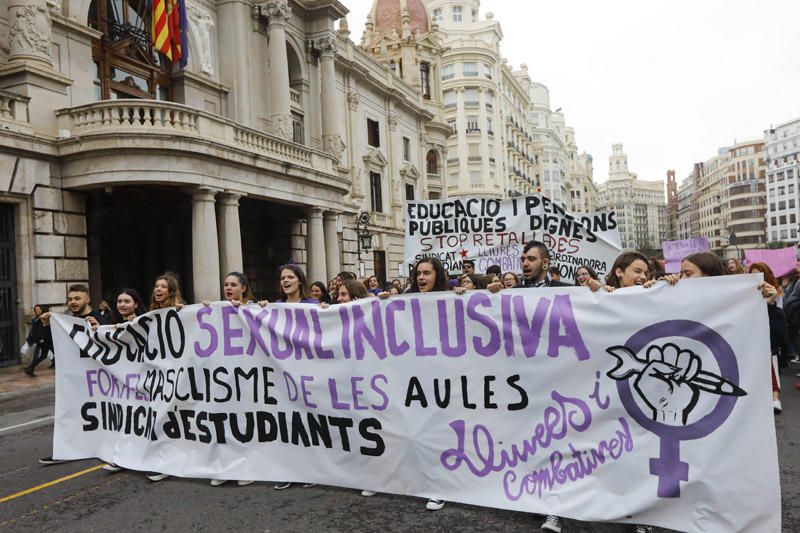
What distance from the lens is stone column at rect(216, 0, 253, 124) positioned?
20.8 metres

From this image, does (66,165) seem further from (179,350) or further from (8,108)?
(179,350)

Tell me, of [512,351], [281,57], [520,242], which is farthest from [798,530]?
[281,57]

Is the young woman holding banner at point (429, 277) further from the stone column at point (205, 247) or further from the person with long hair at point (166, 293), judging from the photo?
the stone column at point (205, 247)

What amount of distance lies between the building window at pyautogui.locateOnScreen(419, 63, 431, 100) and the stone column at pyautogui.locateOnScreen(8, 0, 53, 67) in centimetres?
2749

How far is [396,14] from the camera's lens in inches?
1623

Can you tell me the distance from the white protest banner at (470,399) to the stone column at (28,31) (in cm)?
1135

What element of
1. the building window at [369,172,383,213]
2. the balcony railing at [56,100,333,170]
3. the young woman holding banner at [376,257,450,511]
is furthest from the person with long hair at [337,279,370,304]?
the building window at [369,172,383,213]

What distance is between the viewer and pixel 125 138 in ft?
45.3

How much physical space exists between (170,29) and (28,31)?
171 inches

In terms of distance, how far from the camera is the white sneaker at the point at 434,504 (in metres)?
4.11

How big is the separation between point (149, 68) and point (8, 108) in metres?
6.17

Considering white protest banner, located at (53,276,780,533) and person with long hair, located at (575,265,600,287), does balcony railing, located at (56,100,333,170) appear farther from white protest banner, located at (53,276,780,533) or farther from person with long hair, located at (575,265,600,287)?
person with long hair, located at (575,265,600,287)

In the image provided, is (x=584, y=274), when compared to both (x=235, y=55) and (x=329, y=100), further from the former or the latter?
(x=329, y=100)

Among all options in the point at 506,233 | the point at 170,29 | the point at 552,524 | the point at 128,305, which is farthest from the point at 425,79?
the point at 552,524
